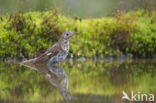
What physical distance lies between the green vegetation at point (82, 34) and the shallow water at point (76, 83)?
1.35m

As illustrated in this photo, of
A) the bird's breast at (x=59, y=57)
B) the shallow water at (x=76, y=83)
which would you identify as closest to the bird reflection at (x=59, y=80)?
the shallow water at (x=76, y=83)

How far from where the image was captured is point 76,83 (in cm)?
759

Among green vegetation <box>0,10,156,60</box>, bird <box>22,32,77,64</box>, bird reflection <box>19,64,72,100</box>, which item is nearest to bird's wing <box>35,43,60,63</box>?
bird <box>22,32,77,64</box>

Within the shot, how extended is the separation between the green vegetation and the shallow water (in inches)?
53.0

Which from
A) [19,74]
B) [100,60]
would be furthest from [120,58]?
[19,74]

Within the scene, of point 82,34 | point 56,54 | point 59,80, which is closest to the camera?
point 59,80

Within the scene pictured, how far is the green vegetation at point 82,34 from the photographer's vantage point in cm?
1164

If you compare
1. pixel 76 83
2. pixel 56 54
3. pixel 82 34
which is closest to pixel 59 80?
pixel 76 83

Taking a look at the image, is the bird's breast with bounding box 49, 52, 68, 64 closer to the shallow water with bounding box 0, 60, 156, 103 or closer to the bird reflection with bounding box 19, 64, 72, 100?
the shallow water with bounding box 0, 60, 156, 103

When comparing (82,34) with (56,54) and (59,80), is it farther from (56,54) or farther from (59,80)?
(59,80)

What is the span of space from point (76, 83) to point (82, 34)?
5.22 m

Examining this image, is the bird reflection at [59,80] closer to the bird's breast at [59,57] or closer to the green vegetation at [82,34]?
the bird's breast at [59,57]

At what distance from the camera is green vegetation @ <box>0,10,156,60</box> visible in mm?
11641

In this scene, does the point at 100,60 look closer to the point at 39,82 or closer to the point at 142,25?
the point at 142,25
